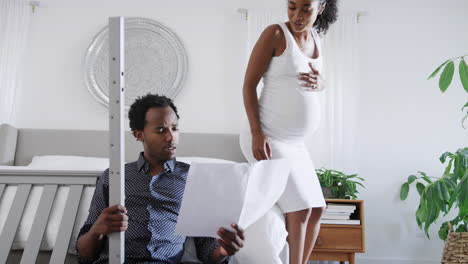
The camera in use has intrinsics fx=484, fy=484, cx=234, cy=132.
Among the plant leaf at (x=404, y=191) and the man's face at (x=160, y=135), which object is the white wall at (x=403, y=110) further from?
the man's face at (x=160, y=135)

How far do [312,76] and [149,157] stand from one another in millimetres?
585

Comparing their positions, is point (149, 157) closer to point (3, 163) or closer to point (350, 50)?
point (3, 163)

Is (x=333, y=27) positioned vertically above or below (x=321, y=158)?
above

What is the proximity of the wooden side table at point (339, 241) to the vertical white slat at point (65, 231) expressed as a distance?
5.88 ft

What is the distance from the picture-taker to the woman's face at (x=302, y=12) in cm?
146

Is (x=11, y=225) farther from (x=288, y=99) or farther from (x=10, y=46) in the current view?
(x=10, y=46)

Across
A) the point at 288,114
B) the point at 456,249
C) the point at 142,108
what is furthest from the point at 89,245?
the point at 456,249

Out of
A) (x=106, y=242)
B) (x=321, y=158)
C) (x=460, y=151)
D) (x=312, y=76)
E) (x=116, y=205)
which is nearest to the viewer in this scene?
(x=116, y=205)

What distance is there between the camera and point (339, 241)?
2875mm

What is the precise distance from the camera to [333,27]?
344cm

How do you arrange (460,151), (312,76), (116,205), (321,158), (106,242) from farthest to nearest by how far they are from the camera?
(321,158)
(460,151)
(312,76)
(106,242)
(116,205)

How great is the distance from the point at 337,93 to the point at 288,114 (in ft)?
6.35

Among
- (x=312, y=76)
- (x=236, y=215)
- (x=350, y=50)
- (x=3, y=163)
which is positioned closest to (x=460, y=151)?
(x=350, y=50)

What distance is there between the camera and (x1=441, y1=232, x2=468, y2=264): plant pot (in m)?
2.65
